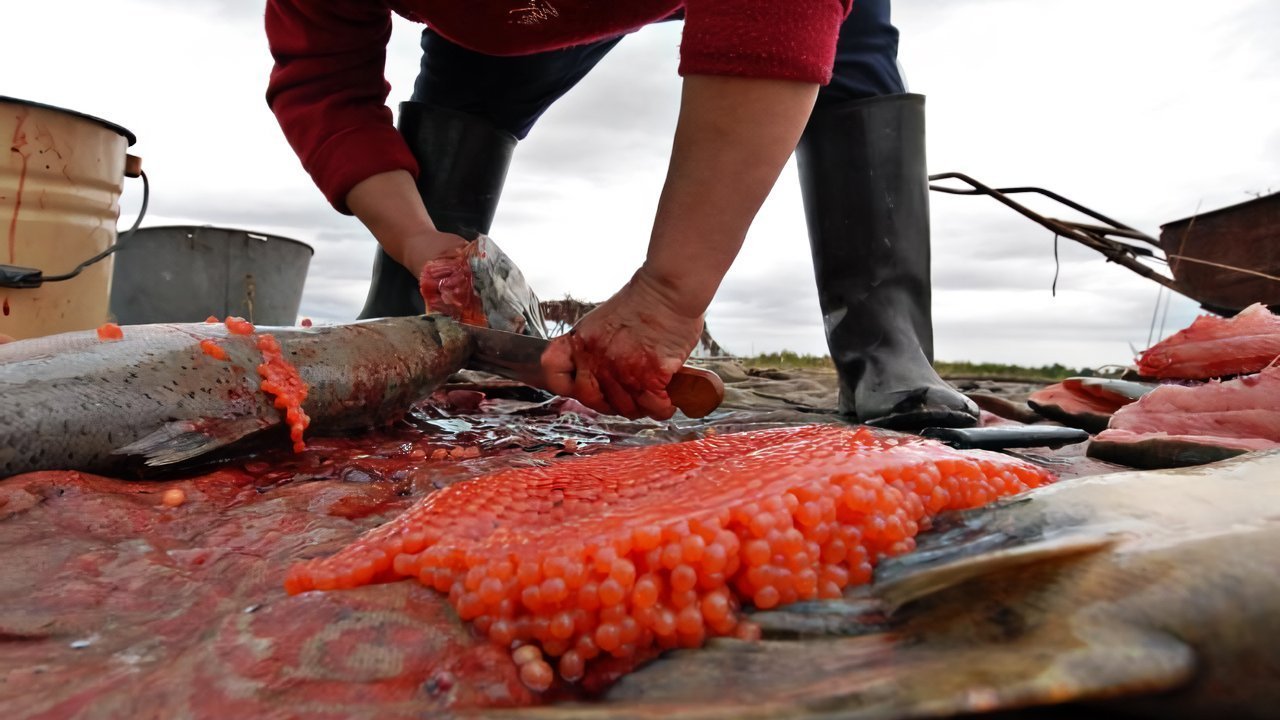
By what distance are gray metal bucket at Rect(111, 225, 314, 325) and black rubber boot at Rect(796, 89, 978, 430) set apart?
15.5 ft

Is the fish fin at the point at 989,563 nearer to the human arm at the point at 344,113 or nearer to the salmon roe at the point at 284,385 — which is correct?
the salmon roe at the point at 284,385

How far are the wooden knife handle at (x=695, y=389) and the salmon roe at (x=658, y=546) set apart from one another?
1.09 m

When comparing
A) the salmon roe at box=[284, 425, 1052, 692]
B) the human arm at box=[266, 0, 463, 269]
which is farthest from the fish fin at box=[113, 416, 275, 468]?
the human arm at box=[266, 0, 463, 269]

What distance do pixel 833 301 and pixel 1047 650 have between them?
2.82 meters

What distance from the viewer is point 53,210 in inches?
169

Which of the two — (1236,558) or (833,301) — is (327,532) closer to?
(1236,558)

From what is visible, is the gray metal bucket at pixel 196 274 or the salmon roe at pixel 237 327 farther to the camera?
the gray metal bucket at pixel 196 274

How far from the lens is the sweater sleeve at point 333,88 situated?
336 cm

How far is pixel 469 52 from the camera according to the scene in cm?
406

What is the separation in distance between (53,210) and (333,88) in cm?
216

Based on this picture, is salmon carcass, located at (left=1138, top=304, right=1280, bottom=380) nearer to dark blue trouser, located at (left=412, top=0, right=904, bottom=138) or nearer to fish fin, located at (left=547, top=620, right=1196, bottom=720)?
fish fin, located at (left=547, top=620, right=1196, bottom=720)

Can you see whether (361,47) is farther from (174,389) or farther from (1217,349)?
(1217,349)

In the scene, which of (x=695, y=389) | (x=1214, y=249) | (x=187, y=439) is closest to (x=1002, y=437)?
(x=695, y=389)

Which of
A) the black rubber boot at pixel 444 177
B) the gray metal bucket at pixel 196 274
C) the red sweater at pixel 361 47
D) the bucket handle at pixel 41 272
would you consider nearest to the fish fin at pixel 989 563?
the red sweater at pixel 361 47
